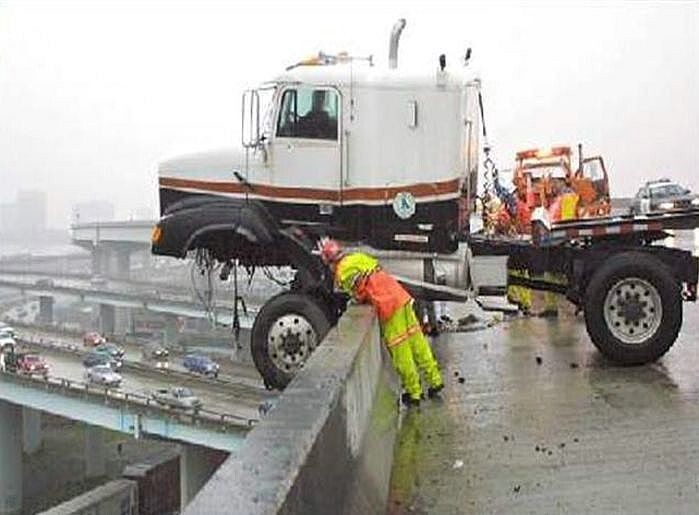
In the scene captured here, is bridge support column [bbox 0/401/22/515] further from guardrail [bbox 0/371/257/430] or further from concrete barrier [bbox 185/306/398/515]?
concrete barrier [bbox 185/306/398/515]

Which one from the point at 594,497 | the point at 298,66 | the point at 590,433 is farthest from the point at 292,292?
the point at 594,497

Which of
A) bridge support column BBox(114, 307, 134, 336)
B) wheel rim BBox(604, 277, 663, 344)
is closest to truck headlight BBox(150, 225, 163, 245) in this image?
wheel rim BBox(604, 277, 663, 344)

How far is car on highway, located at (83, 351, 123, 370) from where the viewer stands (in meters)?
41.5

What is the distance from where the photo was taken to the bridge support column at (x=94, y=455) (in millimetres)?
38719

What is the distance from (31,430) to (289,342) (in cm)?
4156

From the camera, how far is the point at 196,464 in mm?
31875

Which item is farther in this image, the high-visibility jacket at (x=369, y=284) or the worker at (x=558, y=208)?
the worker at (x=558, y=208)

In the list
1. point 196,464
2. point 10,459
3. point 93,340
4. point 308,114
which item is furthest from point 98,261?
point 308,114

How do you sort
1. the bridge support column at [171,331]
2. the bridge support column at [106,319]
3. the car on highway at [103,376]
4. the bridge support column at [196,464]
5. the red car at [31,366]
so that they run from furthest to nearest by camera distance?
the bridge support column at [106,319]
the bridge support column at [171,331]
the red car at [31,366]
the car on highway at [103,376]
the bridge support column at [196,464]

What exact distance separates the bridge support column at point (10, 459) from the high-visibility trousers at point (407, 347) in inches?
1332

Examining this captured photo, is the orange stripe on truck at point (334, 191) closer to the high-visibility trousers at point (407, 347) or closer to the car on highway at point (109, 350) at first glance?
the high-visibility trousers at point (407, 347)

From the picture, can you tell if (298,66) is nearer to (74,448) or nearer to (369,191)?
(369,191)

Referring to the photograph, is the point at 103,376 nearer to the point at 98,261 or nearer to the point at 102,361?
the point at 102,361

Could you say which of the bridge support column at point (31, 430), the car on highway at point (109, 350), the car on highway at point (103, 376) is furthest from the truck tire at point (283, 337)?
the bridge support column at point (31, 430)
